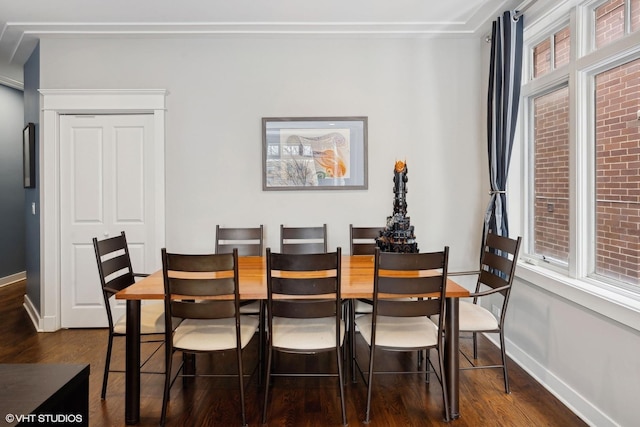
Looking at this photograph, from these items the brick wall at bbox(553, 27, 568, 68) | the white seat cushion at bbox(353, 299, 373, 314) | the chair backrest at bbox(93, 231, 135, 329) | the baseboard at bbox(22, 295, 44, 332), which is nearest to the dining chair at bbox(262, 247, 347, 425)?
Answer: the white seat cushion at bbox(353, 299, 373, 314)

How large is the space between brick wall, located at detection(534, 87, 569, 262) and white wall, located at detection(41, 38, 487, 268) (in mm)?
637

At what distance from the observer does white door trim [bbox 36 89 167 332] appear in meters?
3.29

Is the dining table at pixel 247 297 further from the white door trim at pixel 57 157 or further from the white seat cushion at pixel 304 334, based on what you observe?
the white door trim at pixel 57 157

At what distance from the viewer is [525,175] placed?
2.93m

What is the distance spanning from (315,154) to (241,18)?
1.31m

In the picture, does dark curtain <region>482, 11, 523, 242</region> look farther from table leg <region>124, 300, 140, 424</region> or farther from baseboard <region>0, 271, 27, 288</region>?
baseboard <region>0, 271, 27, 288</region>

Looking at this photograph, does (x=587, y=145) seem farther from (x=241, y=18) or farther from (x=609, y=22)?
(x=241, y=18)

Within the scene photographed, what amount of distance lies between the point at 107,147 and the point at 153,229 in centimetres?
89

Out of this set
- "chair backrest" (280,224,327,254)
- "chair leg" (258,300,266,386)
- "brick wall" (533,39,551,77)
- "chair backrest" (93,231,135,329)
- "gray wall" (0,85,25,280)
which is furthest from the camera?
"gray wall" (0,85,25,280)

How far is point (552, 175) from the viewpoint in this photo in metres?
2.62

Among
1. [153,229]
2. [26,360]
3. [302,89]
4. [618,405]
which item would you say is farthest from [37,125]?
[618,405]

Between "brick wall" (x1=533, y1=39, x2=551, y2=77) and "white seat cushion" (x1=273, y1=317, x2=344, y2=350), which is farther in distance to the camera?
"brick wall" (x1=533, y1=39, x2=551, y2=77)

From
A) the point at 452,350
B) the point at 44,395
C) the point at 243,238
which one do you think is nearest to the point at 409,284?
the point at 452,350

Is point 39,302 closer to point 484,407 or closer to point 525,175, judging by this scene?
point 484,407
